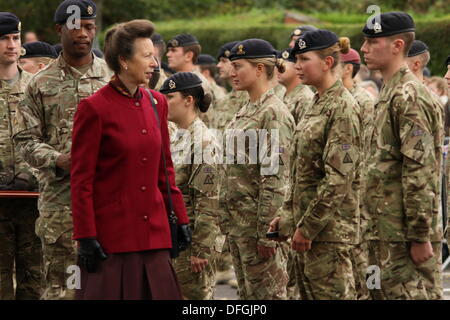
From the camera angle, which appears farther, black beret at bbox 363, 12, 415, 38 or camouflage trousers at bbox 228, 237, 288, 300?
camouflage trousers at bbox 228, 237, 288, 300

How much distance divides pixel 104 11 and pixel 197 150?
1138 inches

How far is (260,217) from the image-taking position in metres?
7.83

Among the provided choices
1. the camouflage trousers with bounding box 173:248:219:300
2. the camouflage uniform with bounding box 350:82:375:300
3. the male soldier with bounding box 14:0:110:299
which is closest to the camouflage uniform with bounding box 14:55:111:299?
the male soldier with bounding box 14:0:110:299

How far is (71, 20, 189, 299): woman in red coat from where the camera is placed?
579 cm

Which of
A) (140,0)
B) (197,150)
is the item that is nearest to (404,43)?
(197,150)

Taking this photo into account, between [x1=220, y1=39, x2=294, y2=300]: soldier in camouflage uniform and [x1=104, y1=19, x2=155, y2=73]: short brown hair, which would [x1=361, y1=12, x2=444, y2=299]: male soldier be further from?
[x1=104, y1=19, x2=155, y2=73]: short brown hair

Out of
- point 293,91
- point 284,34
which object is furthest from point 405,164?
point 284,34

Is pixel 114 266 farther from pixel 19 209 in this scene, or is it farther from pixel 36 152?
pixel 19 209

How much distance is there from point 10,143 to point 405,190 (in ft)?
10.7

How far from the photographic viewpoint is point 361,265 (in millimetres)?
7793

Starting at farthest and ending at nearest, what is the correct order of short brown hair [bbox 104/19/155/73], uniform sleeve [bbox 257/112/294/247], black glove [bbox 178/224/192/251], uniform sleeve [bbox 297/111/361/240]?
uniform sleeve [bbox 257/112/294/247], uniform sleeve [bbox 297/111/361/240], black glove [bbox 178/224/192/251], short brown hair [bbox 104/19/155/73]

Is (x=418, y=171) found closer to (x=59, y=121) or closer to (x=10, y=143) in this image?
(x=59, y=121)

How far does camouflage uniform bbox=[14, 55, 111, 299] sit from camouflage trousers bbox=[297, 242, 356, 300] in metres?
1.61

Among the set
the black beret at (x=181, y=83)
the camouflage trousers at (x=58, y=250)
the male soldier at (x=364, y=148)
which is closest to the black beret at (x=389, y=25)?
the male soldier at (x=364, y=148)
